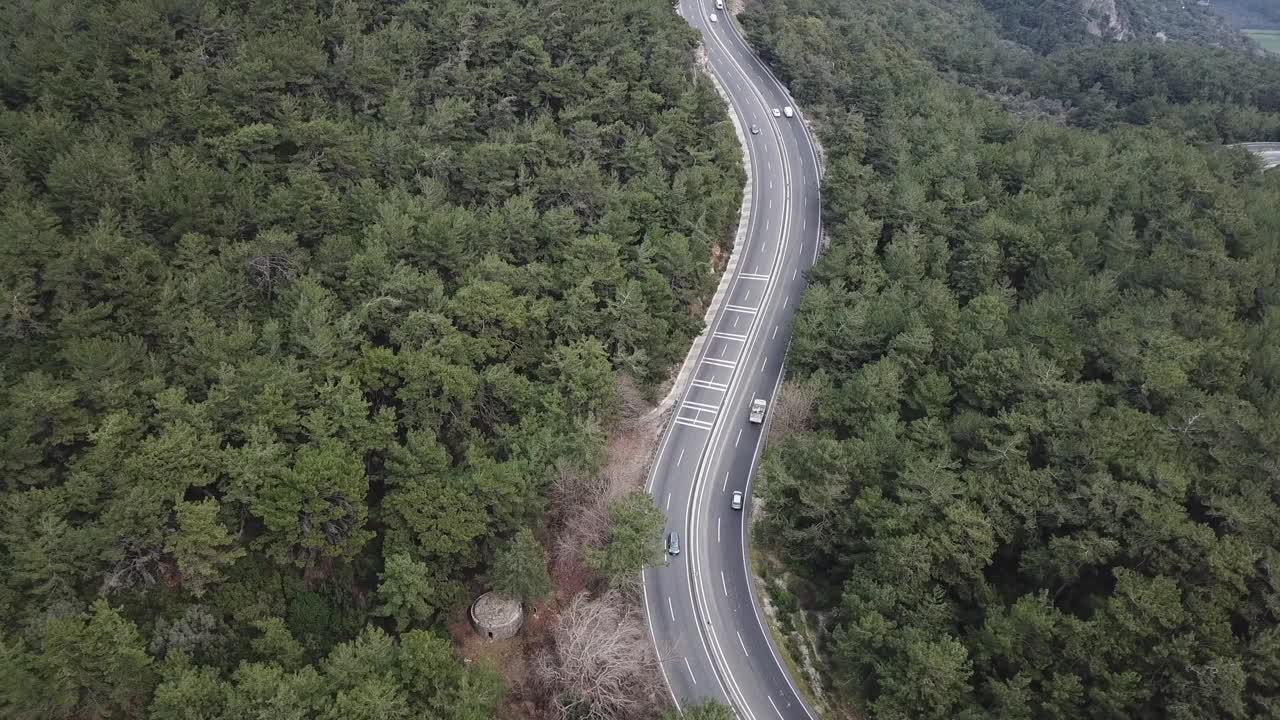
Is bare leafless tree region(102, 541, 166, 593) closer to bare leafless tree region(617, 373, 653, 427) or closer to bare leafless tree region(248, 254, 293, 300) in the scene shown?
bare leafless tree region(248, 254, 293, 300)

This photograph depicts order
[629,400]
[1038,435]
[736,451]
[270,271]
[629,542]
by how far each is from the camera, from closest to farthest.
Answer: [629,542] < [1038,435] < [270,271] < [629,400] < [736,451]

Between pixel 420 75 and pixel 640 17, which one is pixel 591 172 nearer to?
pixel 420 75

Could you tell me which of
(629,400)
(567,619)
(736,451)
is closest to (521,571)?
(567,619)

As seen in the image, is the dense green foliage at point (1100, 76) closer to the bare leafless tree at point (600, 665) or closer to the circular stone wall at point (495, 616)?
the bare leafless tree at point (600, 665)

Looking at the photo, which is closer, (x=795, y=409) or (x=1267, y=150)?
(x=795, y=409)

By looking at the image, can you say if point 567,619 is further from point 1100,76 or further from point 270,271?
point 1100,76

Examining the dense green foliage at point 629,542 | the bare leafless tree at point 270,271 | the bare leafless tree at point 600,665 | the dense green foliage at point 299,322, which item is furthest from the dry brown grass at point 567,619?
the bare leafless tree at point 270,271

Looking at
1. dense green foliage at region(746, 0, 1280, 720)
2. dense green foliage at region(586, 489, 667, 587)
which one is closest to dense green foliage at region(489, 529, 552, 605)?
dense green foliage at region(586, 489, 667, 587)
